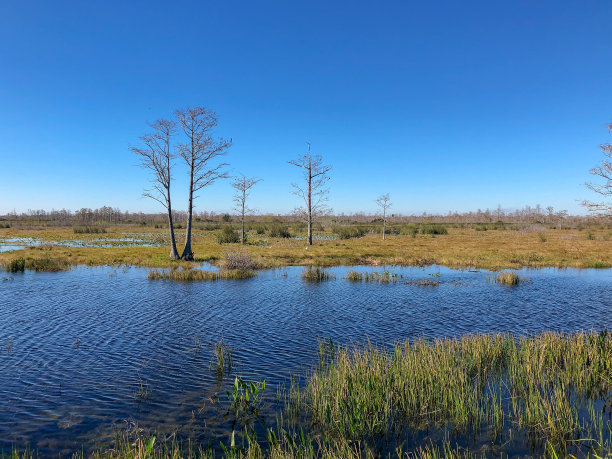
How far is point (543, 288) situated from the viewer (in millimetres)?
21594

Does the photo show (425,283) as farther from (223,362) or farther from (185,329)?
(223,362)

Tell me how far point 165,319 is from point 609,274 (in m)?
30.0

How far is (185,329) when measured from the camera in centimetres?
1329

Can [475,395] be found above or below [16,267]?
below

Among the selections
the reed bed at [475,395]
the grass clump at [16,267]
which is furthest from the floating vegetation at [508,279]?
the grass clump at [16,267]

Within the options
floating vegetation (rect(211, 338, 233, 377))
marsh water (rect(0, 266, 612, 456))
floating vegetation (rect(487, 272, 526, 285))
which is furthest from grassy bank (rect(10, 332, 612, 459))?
floating vegetation (rect(487, 272, 526, 285))

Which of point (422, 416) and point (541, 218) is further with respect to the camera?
point (541, 218)

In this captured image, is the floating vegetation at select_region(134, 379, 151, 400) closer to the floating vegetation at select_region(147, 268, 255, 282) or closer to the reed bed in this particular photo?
the reed bed

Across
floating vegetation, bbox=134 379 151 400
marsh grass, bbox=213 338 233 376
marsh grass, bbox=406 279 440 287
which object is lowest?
floating vegetation, bbox=134 379 151 400

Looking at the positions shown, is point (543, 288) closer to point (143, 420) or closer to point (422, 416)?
point (422, 416)

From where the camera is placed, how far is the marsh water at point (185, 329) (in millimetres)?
7500

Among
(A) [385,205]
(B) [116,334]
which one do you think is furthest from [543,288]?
(A) [385,205]

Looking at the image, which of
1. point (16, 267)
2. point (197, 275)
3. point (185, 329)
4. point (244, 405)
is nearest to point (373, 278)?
point (197, 275)

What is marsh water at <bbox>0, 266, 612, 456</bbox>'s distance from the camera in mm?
7500
